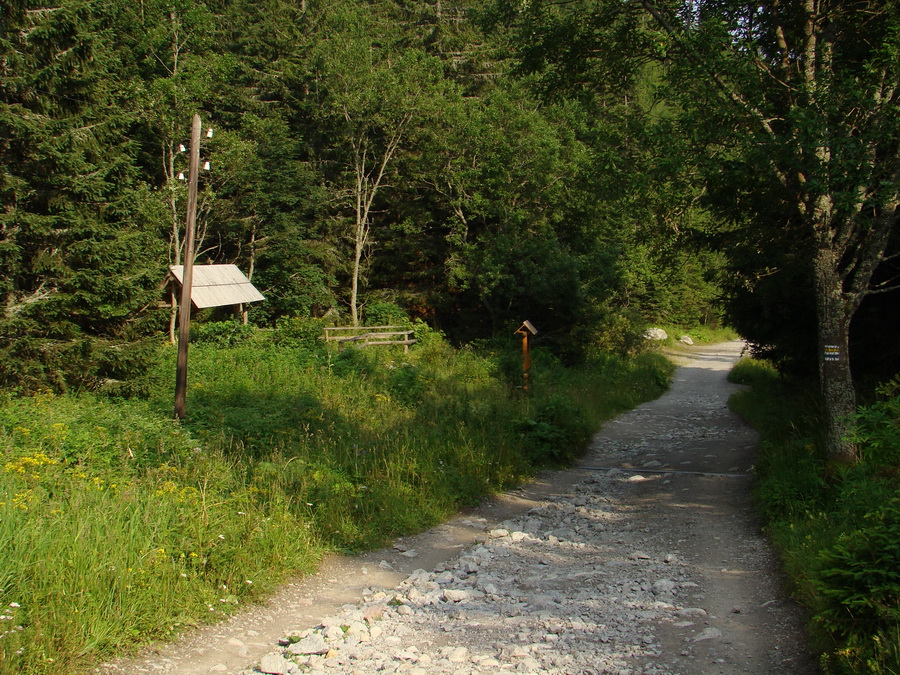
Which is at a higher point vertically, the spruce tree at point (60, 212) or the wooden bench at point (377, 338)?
the spruce tree at point (60, 212)

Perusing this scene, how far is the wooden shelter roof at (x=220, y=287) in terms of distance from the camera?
21.3 metres

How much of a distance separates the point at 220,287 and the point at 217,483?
17114 millimetres

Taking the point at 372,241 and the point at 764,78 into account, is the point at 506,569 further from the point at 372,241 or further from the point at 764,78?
the point at 372,241

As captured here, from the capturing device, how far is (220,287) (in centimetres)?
2289

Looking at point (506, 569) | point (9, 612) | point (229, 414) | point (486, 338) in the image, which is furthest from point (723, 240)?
point (486, 338)

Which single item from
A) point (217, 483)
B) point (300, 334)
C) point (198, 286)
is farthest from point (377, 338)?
point (217, 483)

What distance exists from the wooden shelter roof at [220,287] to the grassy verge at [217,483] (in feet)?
12.1

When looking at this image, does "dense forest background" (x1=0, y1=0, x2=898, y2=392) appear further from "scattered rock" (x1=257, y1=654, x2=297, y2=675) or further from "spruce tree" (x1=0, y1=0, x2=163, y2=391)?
"scattered rock" (x1=257, y1=654, x2=297, y2=675)

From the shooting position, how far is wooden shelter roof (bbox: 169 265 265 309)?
21328mm

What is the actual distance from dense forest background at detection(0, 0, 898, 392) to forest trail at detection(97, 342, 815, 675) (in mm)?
4264

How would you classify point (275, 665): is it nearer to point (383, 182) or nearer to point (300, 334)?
point (300, 334)

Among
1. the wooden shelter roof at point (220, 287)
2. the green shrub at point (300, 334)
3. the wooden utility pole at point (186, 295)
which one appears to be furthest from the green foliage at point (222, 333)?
the wooden utility pole at point (186, 295)

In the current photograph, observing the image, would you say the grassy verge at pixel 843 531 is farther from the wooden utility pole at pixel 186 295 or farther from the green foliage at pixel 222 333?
the green foliage at pixel 222 333

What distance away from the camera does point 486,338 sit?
3164 centimetres
